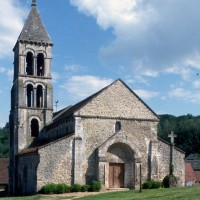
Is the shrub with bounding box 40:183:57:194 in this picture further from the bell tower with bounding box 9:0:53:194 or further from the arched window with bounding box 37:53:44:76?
the arched window with bounding box 37:53:44:76

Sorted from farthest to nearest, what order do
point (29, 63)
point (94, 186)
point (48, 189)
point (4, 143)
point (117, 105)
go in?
point (4, 143) < point (29, 63) < point (117, 105) < point (94, 186) < point (48, 189)

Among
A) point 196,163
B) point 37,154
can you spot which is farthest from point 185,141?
point 37,154

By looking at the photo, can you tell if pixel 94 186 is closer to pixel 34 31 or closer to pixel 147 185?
pixel 147 185

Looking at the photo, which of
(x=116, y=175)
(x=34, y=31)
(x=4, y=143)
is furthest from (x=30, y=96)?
(x=4, y=143)

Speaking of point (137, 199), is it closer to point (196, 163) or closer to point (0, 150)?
point (196, 163)

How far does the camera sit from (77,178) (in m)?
36.9

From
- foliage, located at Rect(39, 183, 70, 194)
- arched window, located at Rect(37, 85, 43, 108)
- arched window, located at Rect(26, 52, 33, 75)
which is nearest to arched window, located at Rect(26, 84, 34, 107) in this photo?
arched window, located at Rect(37, 85, 43, 108)

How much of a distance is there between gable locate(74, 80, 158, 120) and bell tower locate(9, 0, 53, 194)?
9029 millimetres

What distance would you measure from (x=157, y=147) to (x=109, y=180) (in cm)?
517

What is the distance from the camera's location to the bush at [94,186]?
119ft

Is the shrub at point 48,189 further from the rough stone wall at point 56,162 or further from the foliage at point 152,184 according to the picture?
the foliage at point 152,184

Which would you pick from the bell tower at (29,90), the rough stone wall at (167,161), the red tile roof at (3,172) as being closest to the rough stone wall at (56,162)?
the rough stone wall at (167,161)

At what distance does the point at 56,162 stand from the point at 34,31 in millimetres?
16870

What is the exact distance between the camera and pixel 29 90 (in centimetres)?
4712
